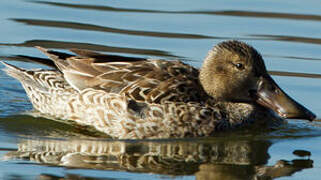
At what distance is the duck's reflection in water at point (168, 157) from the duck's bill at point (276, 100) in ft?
1.44

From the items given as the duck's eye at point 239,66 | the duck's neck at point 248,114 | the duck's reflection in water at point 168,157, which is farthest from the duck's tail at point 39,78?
the duck's eye at point 239,66

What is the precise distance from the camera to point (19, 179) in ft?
27.5

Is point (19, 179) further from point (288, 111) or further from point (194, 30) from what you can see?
point (194, 30)

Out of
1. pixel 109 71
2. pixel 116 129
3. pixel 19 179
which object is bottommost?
pixel 19 179

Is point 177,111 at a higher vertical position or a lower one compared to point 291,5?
lower

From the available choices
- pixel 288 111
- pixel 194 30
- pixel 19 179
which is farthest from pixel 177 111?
pixel 194 30

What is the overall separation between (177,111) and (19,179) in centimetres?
249

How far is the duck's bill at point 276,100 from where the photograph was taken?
405 inches

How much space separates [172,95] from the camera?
33.9 feet

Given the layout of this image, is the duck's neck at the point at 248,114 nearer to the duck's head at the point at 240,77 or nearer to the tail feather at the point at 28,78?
the duck's head at the point at 240,77

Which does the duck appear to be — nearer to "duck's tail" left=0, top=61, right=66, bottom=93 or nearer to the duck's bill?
the duck's bill

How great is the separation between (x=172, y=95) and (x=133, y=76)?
55 centimetres

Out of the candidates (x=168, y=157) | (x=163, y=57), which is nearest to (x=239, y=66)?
(x=168, y=157)

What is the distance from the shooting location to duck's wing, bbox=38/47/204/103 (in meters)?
10.4
